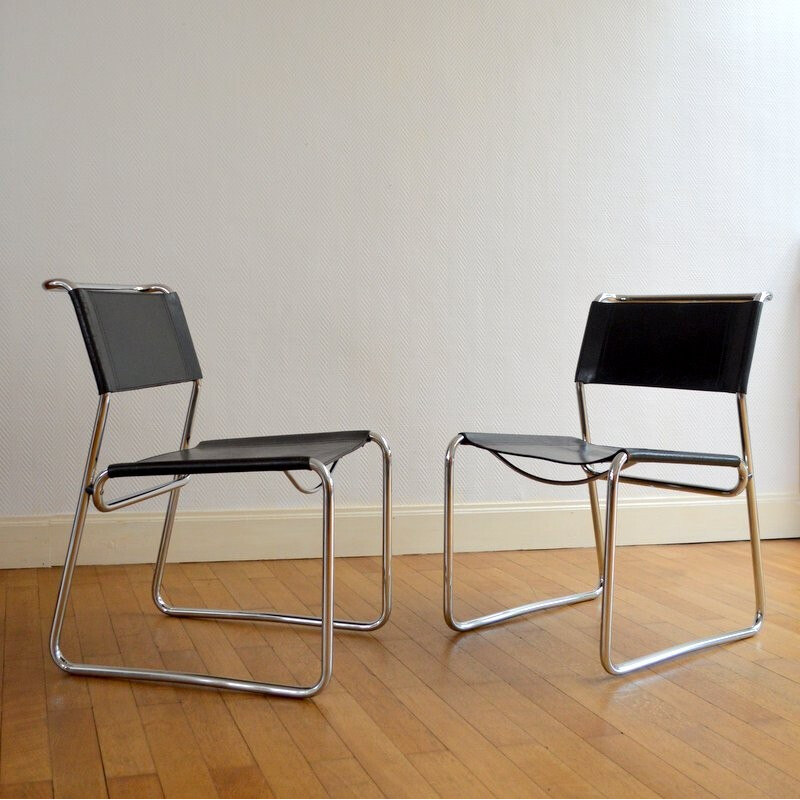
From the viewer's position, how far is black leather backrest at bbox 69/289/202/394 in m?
1.72

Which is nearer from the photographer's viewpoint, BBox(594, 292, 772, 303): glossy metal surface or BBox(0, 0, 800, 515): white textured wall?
BBox(594, 292, 772, 303): glossy metal surface

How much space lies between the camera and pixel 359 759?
1404 mm

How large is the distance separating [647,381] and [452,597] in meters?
0.63

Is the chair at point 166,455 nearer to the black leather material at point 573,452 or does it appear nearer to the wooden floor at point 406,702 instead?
the wooden floor at point 406,702

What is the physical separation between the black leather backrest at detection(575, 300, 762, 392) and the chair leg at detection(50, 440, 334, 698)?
0.86 m

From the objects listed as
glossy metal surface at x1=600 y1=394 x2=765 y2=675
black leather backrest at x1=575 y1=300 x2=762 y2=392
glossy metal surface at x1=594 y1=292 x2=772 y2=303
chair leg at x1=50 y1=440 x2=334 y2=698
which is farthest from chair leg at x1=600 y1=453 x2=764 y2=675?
chair leg at x1=50 y1=440 x2=334 y2=698

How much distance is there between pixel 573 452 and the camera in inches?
77.0

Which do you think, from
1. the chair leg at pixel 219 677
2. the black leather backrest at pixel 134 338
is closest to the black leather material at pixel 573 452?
the chair leg at pixel 219 677

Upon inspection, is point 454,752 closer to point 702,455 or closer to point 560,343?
point 702,455

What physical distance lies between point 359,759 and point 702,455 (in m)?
0.85

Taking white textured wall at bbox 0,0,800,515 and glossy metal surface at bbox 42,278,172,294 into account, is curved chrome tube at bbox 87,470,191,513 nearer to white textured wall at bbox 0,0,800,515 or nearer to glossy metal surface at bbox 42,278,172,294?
glossy metal surface at bbox 42,278,172,294

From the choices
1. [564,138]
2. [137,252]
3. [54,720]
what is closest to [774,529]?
[564,138]

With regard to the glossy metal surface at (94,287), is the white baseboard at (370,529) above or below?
below

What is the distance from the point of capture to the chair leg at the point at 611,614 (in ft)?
5.57
